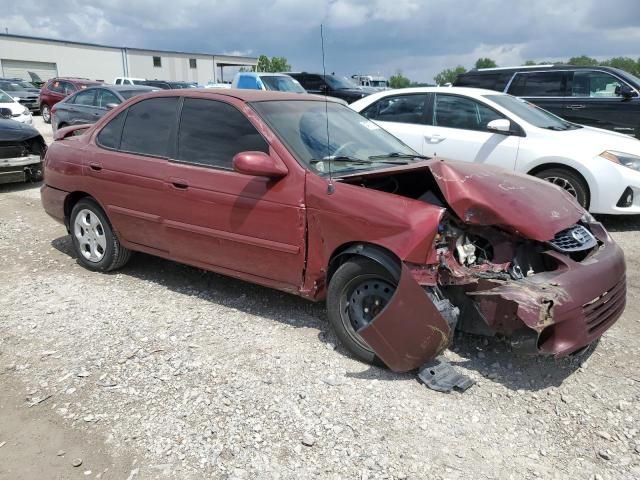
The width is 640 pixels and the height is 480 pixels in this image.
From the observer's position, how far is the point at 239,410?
9.75 feet

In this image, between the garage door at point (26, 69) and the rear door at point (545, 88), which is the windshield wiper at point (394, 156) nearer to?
the rear door at point (545, 88)

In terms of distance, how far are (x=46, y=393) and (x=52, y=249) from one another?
299 cm

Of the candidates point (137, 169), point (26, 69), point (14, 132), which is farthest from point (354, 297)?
point (26, 69)

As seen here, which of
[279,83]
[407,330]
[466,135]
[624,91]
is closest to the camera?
[407,330]

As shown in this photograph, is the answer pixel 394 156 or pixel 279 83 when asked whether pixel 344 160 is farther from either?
pixel 279 83

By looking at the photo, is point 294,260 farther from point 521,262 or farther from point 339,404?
point 521,262

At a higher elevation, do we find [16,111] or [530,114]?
[16,111]

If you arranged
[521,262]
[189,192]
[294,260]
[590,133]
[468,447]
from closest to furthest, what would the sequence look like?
[468,447], [521,262], [294,260], [189,192], [590,133]

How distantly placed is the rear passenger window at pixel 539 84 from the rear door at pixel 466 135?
3.54 meters

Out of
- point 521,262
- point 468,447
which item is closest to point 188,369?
point 468,447

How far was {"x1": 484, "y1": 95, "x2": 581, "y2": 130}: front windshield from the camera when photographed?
22.1ft

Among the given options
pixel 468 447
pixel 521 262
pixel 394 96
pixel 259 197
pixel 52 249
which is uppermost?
pixel 394 96

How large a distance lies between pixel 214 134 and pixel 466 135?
12.7 feet

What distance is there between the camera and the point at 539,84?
31.9 feet
